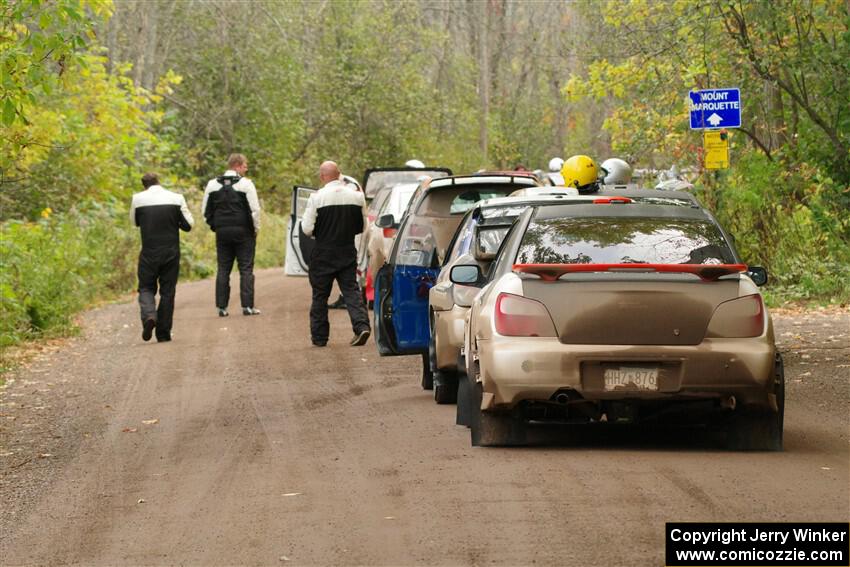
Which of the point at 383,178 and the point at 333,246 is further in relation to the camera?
the point at 383,178

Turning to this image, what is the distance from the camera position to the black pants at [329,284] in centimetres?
1700

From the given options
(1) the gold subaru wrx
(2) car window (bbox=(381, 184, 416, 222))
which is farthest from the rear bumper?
(2) car window (bbox=(381, 184, 416, 222))

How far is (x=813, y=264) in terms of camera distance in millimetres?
21812

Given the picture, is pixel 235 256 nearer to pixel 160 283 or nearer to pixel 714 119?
pixel 160 283

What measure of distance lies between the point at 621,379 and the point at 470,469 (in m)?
1.05

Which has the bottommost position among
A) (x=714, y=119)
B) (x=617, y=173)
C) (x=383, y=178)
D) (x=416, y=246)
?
(x=416, y=246)

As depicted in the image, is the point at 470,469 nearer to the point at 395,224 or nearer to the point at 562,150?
the point at 395,224

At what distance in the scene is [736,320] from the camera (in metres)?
9.01

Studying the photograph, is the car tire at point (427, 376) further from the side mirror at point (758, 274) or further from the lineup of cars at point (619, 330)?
the side mirror at point (758, 274)

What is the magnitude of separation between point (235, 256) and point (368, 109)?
27.0 meters

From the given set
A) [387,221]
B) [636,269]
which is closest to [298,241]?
[387,221]

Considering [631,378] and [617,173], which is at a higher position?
[617,173]

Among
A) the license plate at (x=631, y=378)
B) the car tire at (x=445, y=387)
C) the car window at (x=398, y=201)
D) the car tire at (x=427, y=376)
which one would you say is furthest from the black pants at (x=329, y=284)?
the license plate at (x=631, y=378)

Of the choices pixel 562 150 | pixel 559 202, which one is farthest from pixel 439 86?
pixel 559 202
